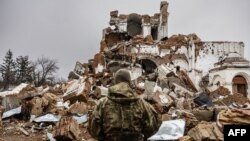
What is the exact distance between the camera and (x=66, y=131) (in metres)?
10.8

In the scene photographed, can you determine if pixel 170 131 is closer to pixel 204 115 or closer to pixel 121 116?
pixel 204 115

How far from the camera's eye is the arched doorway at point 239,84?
2647 cm

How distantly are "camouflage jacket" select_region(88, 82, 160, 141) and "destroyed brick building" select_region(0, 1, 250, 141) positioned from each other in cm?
416

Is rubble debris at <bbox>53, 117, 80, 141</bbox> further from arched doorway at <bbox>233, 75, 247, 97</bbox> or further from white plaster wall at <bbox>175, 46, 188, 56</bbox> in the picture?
white plaster wall at <bbox>175, 46, 188, 56</bbox>

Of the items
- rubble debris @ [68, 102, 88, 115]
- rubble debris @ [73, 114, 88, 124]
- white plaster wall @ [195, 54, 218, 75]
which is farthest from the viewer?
white plaster wall @ [195, 54, 218, 75]

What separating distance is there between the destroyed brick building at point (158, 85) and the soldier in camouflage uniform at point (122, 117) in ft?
13.6

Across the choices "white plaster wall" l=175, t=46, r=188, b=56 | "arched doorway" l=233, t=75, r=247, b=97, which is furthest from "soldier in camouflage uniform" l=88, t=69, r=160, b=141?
"white plaster wall" l=175, t=46, r=188, b=56

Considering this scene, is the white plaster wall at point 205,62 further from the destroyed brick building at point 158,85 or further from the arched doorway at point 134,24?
the arched doorway at point 134,24

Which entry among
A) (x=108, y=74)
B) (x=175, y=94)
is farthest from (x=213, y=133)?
(x=108, y=74)

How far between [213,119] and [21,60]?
122 feet

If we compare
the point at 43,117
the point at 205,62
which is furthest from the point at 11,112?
the point at 205,62

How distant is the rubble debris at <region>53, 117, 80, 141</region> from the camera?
10.6 metres

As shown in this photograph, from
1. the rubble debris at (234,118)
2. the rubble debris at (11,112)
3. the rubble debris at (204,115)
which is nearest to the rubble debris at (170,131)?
the rubble debris at (234,118)

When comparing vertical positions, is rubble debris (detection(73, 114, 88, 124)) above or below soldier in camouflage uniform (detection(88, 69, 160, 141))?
below
